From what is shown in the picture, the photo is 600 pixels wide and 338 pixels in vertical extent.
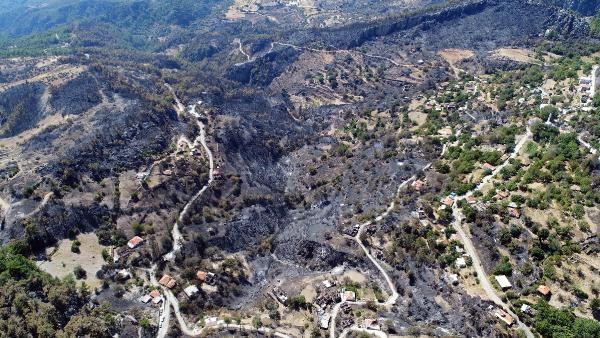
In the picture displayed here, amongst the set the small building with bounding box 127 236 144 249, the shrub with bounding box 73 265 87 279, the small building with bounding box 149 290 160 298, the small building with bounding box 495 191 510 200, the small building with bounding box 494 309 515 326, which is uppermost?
the shrub with bounding box 73 265 87 279

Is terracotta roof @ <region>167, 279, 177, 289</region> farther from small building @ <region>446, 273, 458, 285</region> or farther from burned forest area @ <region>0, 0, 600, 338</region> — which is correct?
small building @ <region>446, 273, 458, 285</region>

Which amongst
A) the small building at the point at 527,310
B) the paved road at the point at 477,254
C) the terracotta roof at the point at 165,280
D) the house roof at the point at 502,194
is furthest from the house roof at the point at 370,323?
the house roof at the point at 502,194

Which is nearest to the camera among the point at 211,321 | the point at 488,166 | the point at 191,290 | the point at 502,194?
the point at 211,321

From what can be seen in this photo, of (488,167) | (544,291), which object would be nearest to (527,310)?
(544,291)

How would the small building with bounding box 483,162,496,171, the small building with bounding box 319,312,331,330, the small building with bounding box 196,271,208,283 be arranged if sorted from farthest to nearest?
the small building with bounding box 483,162,496,171 → the small building with bounding box 196,271,208,283 → the small building with bounding box 319,312,331,330

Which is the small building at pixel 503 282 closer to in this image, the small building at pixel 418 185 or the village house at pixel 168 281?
the small building at pixel 418 185

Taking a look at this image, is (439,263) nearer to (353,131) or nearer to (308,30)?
(353,131)

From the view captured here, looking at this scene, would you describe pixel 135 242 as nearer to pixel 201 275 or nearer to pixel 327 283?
pixel 201 275

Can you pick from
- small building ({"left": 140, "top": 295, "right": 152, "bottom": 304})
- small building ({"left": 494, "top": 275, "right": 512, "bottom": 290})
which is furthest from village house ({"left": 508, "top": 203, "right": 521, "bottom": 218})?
small building ({"left": 140, "top": 295, "right": 152, "bottom": 304})
